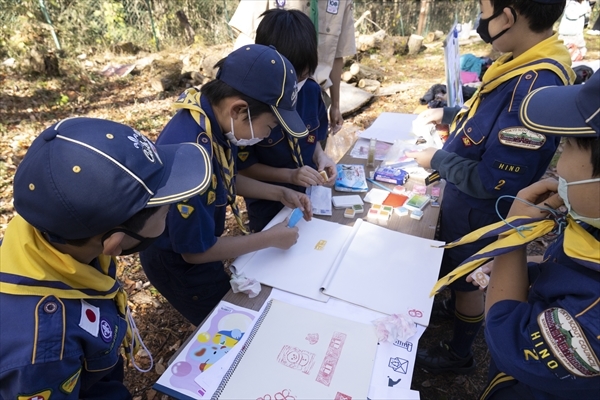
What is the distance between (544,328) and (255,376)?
0.81 meters

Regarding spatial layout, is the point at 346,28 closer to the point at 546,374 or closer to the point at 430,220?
the point at 430,220

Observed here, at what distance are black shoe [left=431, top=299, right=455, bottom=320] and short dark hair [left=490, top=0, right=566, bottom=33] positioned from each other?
1827 mm

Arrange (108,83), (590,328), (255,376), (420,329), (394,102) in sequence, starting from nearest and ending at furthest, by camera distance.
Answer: (590,328) < (255,376) < (420,329) < (394,102) < (108,83)

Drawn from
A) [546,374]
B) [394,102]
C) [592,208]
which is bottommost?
[394,102]

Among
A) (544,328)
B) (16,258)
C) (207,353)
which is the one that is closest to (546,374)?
(544,328)

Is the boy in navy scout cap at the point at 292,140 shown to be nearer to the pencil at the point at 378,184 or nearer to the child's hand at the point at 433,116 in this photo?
the pencil at the point at 378,184

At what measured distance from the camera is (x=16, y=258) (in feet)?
3.06

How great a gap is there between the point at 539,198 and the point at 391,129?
6.15 ft

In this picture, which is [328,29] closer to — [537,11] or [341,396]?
[537,11]

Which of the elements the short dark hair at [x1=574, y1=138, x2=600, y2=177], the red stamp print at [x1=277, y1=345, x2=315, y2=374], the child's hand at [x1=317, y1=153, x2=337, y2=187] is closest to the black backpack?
the child's hand at [x1=317, y1=153, x2=337, y2=187]

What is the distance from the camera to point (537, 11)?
4.92 feet

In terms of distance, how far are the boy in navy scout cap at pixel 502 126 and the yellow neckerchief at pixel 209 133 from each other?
1024 millimetres

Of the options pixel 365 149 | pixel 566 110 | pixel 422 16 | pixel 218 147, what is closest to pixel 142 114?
pixel 365 149

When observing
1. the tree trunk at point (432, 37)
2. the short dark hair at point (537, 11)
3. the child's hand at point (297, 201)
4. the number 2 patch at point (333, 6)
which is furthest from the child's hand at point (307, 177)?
the tree trunk at point (432, 37)
